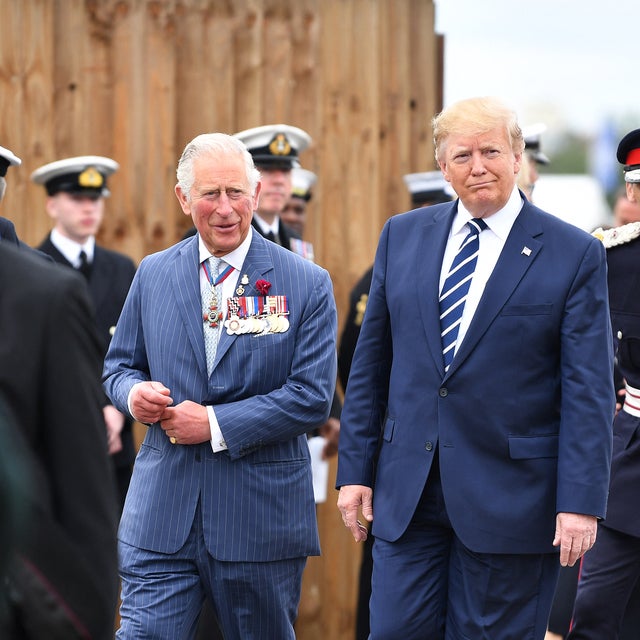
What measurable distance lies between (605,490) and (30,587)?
2.25 metres

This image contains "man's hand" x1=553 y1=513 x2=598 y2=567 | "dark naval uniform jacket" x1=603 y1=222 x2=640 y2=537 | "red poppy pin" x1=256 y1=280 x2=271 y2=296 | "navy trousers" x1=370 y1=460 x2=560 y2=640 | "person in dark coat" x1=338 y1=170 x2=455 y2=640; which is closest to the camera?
"man's hand" x1=553 y1=513 x2=598 y2=567

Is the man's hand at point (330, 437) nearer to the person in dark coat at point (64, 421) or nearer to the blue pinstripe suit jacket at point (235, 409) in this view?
the blue pinstripe suit jacket at point (235, 409)

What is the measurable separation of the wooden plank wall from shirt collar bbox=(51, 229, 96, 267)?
0.22 m

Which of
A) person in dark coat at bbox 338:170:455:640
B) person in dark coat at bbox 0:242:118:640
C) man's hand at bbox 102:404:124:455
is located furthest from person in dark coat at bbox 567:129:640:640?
person in dark coat at bbox 0:242:118:640

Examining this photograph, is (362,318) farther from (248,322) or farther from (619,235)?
(248,322)

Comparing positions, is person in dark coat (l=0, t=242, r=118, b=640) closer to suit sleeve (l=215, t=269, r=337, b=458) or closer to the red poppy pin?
suit sleeve (l=215, t=269, r=337, b=458)

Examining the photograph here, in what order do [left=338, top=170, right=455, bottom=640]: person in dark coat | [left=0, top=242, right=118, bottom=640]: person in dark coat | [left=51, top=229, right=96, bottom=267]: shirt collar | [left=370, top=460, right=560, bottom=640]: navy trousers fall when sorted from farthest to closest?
1. [left=51, top=229, right=96, bottom=267]: shirt collar
2. [left=338, top=170, right=455, bottom=640]: person in dark coat
3. [left=370, top=460, right=560, bottom=640]: navy trousers
4. [left=0, top=242, right=118, bottom=640]: person in dark coat

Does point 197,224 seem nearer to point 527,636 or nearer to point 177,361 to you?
point 177,361

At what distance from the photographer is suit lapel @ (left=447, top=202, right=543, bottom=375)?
3.81m

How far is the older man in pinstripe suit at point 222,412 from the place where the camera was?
13.3 ft

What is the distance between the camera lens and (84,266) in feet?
20.2

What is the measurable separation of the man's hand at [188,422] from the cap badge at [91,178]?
83.3 inches

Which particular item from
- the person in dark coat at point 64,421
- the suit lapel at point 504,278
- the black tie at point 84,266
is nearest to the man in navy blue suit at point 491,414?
the suit lapel at point 504,278

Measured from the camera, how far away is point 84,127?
6.32 m
